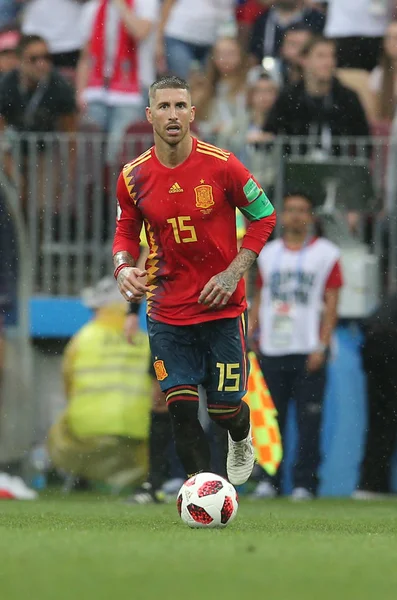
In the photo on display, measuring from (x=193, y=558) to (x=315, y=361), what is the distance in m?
6.57

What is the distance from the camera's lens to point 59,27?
15.6m

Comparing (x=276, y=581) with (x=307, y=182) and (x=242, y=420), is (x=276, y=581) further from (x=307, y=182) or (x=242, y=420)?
(x=307, y=182)

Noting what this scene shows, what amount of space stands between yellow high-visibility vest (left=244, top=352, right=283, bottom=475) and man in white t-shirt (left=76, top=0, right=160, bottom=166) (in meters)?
3.72

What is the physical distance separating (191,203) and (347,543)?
238 centimetres

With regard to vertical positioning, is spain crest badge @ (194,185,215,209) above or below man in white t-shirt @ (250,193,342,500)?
above

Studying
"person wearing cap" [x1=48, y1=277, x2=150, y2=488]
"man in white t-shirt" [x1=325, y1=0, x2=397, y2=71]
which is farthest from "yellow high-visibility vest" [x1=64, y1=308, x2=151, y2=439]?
"man in white t-shirt" [x1=325, y1=0, x2=397, y2=71]

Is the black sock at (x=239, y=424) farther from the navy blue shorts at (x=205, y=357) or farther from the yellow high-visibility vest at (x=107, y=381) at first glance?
the yellow high-visibility vest at (x=107, y=381)

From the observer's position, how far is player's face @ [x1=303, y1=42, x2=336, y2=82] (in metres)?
13.1

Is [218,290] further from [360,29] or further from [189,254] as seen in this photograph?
[360,29]

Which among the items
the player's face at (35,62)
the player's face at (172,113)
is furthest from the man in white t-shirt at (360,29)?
the player's face at (172,113)

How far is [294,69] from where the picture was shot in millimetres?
13555

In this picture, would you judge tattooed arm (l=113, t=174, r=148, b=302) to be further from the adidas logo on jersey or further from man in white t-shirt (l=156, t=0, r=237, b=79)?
man in white t-shirt (l=156, t=0, r=237, b=79)

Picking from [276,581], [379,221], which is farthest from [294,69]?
[276,581]

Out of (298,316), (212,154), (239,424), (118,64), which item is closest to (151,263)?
(212,154)
